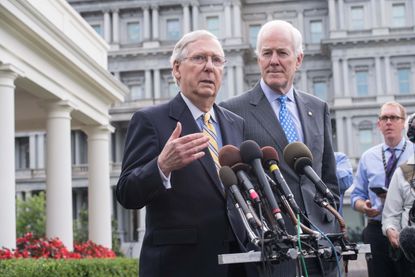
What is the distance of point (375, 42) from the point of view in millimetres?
55125

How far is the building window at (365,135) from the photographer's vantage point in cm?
5469

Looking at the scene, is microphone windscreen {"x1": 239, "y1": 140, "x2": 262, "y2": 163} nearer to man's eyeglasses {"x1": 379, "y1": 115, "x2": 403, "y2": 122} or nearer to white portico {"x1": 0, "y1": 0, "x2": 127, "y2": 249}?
man's eyeglasses {"x1": 379, "y1": 115, "x2": 403, "y2": 122}

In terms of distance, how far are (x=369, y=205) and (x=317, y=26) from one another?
176ft

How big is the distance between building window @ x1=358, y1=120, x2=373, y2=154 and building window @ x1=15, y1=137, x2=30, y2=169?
2725 cm

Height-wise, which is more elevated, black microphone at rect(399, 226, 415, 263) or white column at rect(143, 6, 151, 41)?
white column at rect(143, 6, 151, 41)

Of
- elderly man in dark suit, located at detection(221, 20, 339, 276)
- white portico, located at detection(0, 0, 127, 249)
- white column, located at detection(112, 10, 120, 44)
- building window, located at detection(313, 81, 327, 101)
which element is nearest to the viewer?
elderly man in dark suit, located at detection(221, 20, 339, 276)

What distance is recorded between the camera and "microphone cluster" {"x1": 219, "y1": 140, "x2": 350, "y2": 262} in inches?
114

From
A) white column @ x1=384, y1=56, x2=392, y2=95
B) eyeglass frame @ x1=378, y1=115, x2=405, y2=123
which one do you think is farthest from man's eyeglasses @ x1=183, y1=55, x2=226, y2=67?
white column @ x1=384, y1=56, x2=392, y2=95

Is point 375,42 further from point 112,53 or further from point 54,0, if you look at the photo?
point 54,0

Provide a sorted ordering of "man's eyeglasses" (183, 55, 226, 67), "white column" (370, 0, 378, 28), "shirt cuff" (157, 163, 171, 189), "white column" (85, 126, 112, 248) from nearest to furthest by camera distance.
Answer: "shirt cuff" (157, 163, 171, 189), "man's eyeglasses" (183, 55, 226, 67), "white column" (85, 126, 112, 248), "white column" (370, 0, 378, 28)

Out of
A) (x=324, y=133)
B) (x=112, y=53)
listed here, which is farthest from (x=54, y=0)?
(x=112, y=53)

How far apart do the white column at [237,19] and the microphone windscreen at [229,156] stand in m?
53.8

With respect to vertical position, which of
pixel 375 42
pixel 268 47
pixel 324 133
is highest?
pixel 375 42

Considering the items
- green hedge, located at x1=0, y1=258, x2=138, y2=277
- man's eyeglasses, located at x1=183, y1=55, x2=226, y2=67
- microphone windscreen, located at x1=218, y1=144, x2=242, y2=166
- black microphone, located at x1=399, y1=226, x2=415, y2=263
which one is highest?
man's eyeglasses, located at x1=183, y1=55, x2=226, y2=67
